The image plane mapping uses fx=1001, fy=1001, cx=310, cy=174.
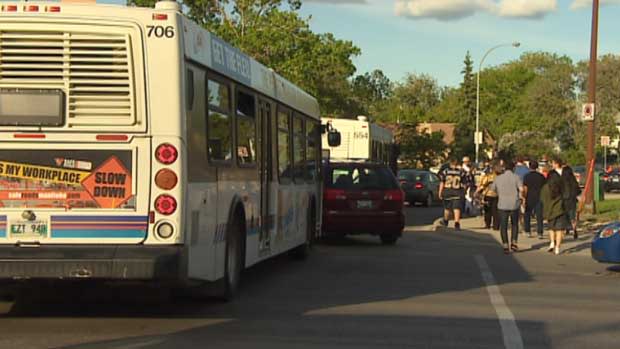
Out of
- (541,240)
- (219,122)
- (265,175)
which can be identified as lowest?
(541,240)

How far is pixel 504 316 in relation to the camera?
34.4 ft

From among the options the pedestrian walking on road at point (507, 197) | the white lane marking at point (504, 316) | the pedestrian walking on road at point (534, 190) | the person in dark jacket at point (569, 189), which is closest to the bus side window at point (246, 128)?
the white lane marking at point (504, 316)

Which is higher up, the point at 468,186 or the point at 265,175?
the point at 265,175

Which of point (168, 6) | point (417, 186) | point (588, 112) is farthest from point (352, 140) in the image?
point (168, 6)

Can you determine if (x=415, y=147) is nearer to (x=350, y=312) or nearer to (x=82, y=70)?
(x=350, y=312)

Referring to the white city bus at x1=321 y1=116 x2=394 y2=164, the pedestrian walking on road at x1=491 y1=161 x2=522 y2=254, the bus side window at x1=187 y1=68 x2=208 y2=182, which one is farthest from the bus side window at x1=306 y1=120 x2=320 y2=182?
the white city bus at x1=321 y1=116 x2=394 y2=164

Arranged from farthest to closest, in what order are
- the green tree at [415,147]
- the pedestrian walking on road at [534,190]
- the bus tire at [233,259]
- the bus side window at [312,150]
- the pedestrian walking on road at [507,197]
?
the green tree at [415,147]
the pedestrian walking on road at [534,190]
the pedestrian walking on road at [507,197]
the bus side window at [312,150]
the bus tire at [233,259]

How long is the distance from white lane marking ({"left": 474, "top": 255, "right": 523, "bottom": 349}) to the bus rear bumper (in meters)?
3.06

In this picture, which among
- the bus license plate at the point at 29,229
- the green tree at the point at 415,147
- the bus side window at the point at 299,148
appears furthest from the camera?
the green tree at the point at 415,147

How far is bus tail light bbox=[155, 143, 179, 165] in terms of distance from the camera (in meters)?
8.76

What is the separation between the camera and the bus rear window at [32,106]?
28.8ft

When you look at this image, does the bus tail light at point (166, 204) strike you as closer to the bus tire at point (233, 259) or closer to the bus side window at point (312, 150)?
the bus tire at point (233, 259)

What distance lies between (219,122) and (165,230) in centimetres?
189

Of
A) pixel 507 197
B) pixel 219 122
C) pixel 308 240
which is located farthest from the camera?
pixel 507 197
